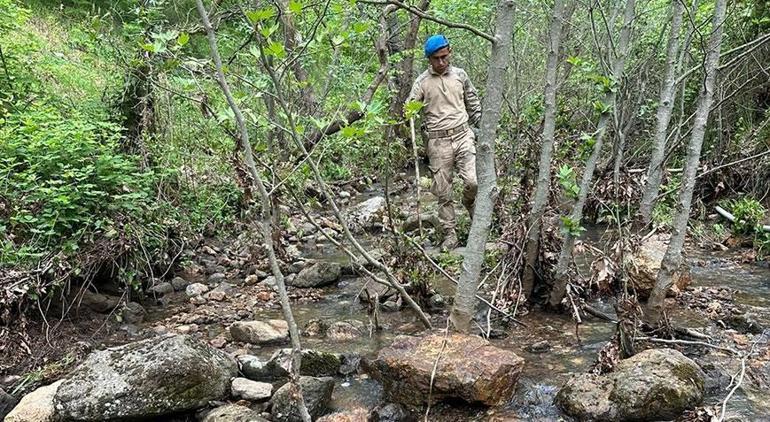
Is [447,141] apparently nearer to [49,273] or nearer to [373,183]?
[49,273]

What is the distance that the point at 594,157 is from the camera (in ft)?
15.1

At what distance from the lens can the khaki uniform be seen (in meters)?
6.49

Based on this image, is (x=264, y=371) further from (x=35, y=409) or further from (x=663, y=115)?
(x=663, y=115)

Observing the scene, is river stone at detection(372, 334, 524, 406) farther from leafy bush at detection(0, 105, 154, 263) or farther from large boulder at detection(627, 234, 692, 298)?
leafy bush at detection(0, 105, 154, 263)

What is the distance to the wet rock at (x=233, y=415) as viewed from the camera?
3.63 meters

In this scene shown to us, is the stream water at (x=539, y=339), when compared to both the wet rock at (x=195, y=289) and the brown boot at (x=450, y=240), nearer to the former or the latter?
the wet rock at (x=195, y=289)

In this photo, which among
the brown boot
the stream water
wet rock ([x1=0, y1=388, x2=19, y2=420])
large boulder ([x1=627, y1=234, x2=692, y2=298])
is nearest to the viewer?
the stream water

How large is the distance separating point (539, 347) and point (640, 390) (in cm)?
110

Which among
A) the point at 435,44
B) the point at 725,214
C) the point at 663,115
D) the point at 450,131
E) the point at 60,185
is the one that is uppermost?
the point at 435,44

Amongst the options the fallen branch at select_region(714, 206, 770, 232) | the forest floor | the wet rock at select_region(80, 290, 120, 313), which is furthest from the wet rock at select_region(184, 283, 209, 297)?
the fallen branch at select_region(714, 206, 770, 232)

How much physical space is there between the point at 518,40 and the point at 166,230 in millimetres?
8002

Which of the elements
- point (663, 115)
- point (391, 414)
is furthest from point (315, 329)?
point (663, 115)

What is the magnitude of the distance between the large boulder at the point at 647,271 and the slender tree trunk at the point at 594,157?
67 cm

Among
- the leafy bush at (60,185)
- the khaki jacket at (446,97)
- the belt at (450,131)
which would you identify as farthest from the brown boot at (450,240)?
the leafy bush at (60,185)
